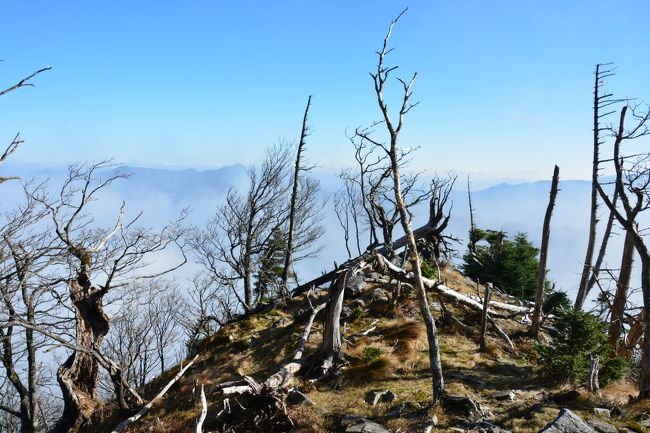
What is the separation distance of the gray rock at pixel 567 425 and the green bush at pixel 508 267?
15.7 metres

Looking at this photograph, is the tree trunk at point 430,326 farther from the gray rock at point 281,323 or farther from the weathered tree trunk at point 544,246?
the gray rock at point 281,323

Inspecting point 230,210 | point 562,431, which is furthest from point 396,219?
point 562,431

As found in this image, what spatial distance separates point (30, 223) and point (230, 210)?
49.8 ft

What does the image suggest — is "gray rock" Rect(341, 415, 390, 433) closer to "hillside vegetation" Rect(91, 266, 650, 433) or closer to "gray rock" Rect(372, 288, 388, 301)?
"hillside vegetation" Rect(91, 266, 650, 433)

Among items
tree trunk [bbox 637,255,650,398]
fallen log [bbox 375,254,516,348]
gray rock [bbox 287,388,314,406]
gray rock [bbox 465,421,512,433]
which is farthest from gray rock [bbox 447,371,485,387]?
gray rock [bbox 287,388,314,406]

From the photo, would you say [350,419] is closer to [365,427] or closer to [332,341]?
[365,427]

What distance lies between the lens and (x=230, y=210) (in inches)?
1061

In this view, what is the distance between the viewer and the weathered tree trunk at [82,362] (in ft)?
38.5

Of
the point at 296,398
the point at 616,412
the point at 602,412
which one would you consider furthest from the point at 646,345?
the point at 296,398

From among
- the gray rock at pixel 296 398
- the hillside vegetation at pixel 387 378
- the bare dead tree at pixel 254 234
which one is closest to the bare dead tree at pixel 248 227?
the bare dead tree at pixel 254 234

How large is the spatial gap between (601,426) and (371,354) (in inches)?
208

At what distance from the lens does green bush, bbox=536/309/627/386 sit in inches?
371

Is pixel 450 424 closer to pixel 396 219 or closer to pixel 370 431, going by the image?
pixel 370 431

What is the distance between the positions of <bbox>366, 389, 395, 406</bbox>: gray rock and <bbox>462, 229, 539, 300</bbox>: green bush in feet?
48.9
